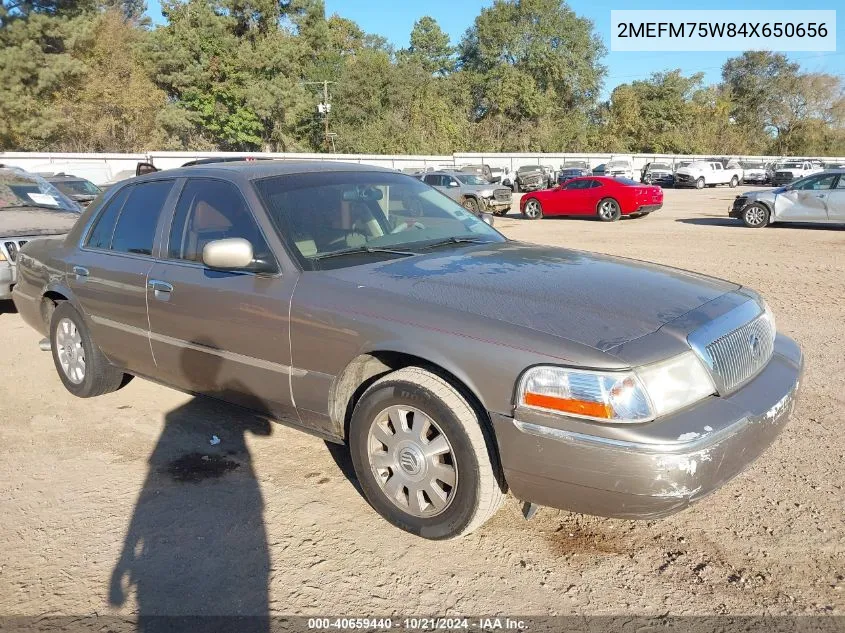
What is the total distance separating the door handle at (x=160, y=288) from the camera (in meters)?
3.74

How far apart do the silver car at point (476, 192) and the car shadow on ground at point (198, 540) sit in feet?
66.0

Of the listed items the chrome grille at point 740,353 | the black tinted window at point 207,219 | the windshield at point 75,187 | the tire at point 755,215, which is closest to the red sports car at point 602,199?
the tire at point 755,215

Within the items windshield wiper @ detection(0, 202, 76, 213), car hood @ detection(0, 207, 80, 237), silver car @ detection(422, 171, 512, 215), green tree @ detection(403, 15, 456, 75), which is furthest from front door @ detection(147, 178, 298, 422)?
green tree @ detection(403, 15, 456, 75)

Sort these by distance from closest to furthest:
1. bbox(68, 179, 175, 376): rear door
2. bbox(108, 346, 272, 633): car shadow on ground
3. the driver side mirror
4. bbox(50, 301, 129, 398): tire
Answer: bbox(108, 346, 272, 633): car shadow on ground → the driver side mirror → bbox(68, 179, 175, 376): rear door → bbox(50, 301, 129, 398): tire

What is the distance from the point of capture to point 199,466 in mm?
3701

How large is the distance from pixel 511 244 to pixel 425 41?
7066 cm

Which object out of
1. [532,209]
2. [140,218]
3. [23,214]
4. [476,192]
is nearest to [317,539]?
[140,218]

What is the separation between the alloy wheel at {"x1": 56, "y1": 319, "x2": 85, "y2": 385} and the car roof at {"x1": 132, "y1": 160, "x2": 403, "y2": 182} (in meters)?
1.24

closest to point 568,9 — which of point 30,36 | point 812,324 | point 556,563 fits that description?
point 30,36

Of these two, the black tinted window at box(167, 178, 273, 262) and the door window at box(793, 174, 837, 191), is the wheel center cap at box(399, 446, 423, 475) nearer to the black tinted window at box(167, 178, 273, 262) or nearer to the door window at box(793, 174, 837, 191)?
the black tinted window at box(167, 178, 273, 262)

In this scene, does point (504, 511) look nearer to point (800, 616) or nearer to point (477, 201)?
point (800, 616)

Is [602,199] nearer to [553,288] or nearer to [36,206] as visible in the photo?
[36,206]

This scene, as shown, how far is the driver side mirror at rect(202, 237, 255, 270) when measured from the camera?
10.3 ft

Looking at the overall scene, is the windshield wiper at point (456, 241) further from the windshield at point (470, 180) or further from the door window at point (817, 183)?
the windshield at point (470, 180)
